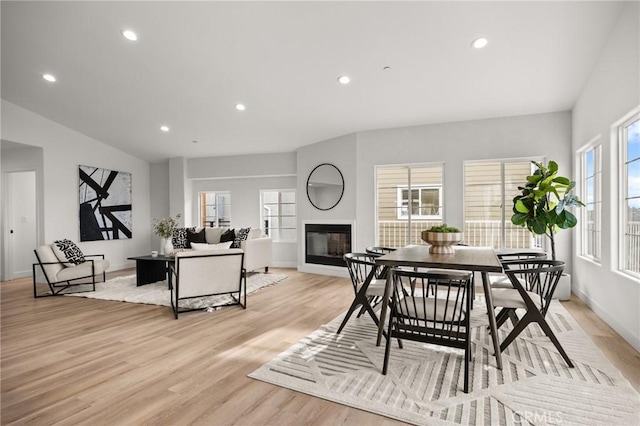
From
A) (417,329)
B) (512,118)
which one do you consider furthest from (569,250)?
(417,329)

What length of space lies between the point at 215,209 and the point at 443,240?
21.1 feet

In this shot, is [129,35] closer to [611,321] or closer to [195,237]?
[195,237]

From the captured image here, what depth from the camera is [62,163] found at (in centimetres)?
659

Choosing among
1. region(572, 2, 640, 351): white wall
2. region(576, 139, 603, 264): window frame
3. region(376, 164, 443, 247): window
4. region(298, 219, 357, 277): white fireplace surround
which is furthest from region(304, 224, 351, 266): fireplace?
region(572, 2, 640, 351): white wall

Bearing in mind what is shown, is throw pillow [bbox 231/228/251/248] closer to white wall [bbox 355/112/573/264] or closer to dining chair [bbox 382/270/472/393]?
white wall [bbox 355/112/573/264]

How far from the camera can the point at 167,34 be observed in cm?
377

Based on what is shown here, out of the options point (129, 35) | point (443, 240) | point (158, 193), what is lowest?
point (443, 240)

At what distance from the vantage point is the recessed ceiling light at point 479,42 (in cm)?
345

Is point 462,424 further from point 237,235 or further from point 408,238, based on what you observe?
point 237,235

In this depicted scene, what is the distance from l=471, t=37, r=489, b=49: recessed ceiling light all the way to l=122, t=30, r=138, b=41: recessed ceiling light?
3584 mm

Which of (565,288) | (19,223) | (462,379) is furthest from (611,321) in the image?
(19,223)

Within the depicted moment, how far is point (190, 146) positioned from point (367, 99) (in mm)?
4195

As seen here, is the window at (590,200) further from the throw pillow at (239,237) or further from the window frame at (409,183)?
the throw pillow at (239,237)

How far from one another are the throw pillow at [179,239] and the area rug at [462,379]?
4.52 metres
